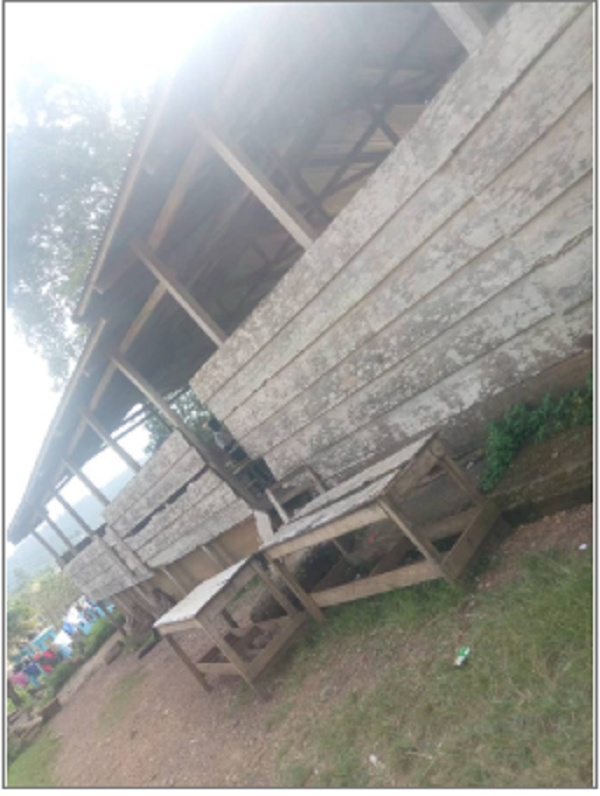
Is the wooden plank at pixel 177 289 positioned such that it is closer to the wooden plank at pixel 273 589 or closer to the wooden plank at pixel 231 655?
the wooden plank at pixel 273 589

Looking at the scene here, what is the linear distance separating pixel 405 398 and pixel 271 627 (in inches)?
104

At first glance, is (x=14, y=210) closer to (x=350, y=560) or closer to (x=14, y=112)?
(x=14, y=112)

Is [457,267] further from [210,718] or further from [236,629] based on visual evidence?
[210,718]

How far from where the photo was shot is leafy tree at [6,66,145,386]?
18484 mm

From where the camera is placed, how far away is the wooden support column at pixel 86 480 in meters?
11.3

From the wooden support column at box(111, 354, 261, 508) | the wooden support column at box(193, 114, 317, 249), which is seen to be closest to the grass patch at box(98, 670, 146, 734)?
the wooden support column at box(111, 354, 261, 508)

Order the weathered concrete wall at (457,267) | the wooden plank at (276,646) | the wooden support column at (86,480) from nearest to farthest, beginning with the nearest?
the weathered concrete wall at (457,267) < the wooden plank at (276,646) < the wooden support column at (86,480)

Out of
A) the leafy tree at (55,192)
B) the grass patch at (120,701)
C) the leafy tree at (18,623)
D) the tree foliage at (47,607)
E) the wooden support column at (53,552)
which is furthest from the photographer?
the tree foliage at (47,607)

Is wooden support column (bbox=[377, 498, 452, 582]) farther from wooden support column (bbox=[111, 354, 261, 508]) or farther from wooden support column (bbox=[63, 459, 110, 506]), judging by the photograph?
wooden support column (bbox=[63, 459, 110, 506])

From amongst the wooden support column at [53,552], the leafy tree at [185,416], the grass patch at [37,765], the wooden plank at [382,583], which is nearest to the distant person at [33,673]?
the wooden support column at [53,552]

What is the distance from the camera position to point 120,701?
845 cm

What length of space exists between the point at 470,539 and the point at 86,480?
1023 centimetres

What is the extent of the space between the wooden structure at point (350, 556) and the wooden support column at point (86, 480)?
252 inches

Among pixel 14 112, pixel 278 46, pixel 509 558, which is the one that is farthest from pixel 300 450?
pixel 14 112
